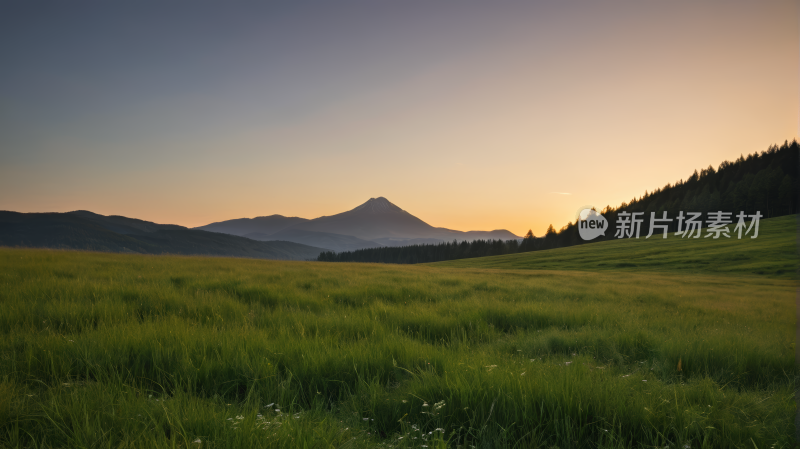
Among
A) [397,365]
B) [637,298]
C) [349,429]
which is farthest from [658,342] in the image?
[637,298]

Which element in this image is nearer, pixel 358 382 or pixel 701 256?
pixel 358 382

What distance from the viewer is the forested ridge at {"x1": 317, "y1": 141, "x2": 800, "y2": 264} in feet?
320

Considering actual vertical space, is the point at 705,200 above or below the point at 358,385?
above

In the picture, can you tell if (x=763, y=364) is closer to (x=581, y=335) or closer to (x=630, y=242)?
(x=581, y=335)

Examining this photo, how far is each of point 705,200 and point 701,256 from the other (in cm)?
7304

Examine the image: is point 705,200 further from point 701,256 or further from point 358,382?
point 358,382

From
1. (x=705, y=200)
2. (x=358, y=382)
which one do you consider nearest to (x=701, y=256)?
(x=705, y=200)

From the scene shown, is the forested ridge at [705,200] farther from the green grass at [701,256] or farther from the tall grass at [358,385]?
the tall grass at [358,385]

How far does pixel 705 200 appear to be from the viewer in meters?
111

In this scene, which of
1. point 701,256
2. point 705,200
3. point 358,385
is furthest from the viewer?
point 705,200

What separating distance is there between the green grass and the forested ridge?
2230 cm

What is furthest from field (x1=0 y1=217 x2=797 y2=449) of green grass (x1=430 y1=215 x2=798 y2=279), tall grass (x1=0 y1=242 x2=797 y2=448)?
green grass (x1=430 y1=215 x2=798 y2=279)

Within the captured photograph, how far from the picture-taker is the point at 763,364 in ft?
13.8

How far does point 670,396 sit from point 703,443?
31.0 inches
